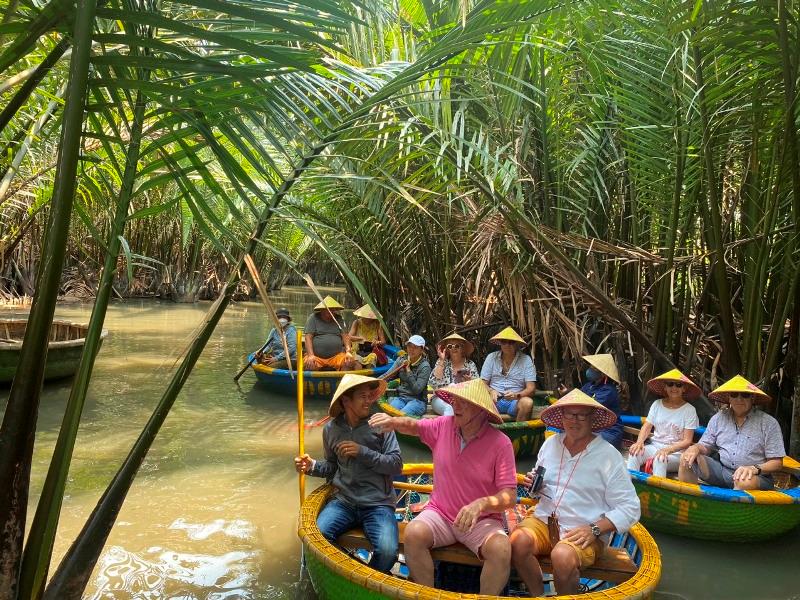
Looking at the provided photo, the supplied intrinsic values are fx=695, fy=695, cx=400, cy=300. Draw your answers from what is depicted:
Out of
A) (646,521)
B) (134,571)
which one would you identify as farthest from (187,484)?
(646,521)

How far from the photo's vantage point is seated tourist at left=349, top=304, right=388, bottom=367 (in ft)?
32.1

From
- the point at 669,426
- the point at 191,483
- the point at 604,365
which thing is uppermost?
the point at 604,365

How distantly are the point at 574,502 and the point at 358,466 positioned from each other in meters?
1.15

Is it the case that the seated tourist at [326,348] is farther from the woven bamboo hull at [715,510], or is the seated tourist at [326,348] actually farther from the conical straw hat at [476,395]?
the conical straw hat at [476,395]

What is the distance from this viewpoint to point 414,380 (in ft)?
23.3

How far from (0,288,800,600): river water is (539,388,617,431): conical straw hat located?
115 centimetres

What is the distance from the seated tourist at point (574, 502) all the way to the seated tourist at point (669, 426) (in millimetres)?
1634

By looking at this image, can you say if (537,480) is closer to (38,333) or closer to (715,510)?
(715,510)

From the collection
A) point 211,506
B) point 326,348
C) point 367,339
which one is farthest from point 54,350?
point 367,339

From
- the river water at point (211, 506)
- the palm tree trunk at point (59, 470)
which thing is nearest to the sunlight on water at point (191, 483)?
the river water at point (211, 506)

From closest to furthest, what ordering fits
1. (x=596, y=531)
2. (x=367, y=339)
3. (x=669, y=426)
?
(x=596, y=531)
(x=669, y=426)
(x=367, y=339)

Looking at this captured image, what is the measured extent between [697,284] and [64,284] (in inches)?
777

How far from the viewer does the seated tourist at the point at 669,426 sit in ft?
16.7

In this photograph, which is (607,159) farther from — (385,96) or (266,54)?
(266,54)
